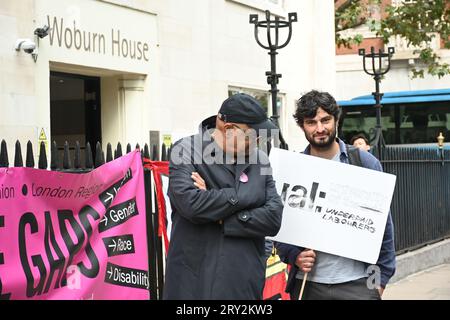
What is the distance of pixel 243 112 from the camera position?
4.70 metres

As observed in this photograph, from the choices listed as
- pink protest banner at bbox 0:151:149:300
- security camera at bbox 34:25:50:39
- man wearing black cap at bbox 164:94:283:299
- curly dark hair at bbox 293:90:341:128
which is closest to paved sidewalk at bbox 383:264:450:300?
pink protest banner at bbox 0:151:149:300

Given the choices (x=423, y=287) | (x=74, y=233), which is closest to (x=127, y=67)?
(x=423, y=287)

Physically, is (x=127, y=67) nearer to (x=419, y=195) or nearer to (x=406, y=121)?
(x=419, y=195)

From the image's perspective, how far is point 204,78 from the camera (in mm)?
14594

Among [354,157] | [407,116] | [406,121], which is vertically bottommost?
[354,157]

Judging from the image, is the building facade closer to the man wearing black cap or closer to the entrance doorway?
the entrance doorway

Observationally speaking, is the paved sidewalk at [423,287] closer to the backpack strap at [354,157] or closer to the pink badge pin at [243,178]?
the backpack strap at [354,157]

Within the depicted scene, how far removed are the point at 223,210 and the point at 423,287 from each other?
321 inches

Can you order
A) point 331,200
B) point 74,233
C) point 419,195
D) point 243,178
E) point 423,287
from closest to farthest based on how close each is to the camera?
point 243,178 → point 331,200 → point 74,233 → point 423,287 → point 419,195

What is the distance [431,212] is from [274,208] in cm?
1071

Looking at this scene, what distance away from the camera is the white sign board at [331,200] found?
5.30 metres

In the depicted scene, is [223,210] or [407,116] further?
[407,116]

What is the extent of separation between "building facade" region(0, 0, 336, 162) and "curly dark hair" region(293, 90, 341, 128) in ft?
18.7
